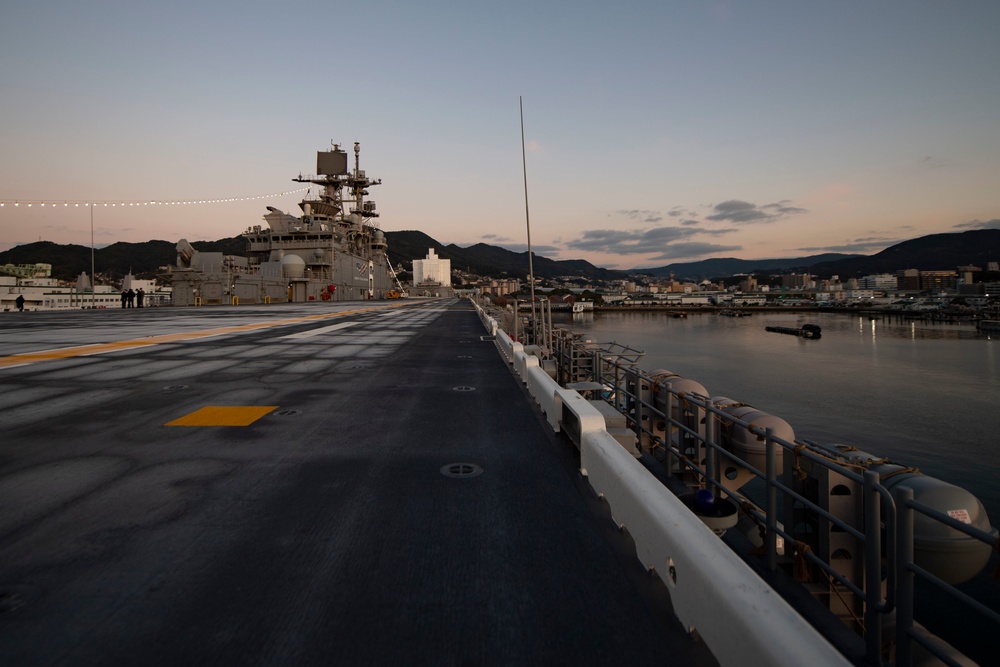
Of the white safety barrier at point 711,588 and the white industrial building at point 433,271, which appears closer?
the white safety barrier at point 711,588

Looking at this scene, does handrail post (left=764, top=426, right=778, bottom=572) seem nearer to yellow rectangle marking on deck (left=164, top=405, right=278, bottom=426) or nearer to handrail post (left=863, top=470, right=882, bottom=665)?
handrail post (left=863, top=470, right=882, bottom=665)

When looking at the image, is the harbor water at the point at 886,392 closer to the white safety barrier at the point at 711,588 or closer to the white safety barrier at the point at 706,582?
the white safety barrier at the point at 706,582

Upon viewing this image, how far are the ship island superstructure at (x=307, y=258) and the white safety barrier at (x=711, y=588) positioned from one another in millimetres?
70498

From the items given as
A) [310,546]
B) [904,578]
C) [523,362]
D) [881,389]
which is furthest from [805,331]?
[310,546]

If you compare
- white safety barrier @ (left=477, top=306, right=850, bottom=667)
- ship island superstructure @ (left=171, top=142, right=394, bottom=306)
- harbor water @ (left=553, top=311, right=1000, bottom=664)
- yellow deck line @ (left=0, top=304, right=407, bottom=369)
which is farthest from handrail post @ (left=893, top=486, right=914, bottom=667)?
ship island superstructure @ (left=171, top=142, right=394, bottom=306)

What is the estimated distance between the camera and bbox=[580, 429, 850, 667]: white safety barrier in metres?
1.98

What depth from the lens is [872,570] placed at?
277 centimetres

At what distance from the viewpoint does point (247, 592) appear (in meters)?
2.99

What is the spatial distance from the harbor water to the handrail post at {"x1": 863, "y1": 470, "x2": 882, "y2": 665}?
1140 cm

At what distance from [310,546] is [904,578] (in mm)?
3463

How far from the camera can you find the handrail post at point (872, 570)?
269cm

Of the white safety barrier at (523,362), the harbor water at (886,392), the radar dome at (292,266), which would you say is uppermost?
the radar dome at (292,266)

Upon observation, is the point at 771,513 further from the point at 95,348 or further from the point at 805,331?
the point at 805,331

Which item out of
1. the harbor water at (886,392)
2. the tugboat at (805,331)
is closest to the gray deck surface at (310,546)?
the harbor water at (886,392)
